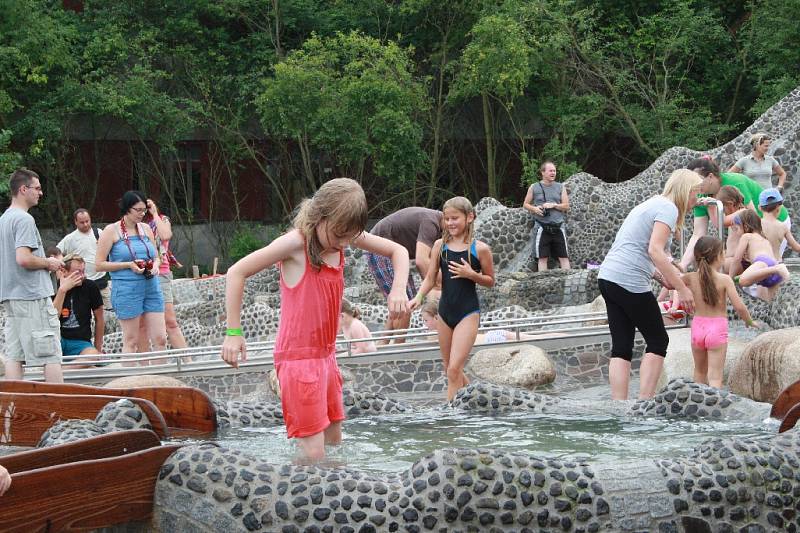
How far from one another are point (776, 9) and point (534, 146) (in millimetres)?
6174

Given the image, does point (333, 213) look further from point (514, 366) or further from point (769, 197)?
point (769, 197)

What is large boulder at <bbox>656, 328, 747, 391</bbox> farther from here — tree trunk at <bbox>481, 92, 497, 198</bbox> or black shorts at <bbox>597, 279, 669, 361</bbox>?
tree trunk at <bbox>481, 92, 497, 198</bbox>

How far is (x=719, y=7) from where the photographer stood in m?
25.5

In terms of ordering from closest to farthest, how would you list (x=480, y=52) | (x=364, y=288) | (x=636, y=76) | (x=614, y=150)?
(x=364, y=288) → (x=480, y=52) → (x=636, y=76) → (x=614, y=150)

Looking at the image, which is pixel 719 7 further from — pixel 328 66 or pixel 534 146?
pixel 328 66

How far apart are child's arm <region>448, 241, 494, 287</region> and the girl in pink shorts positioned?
59.9 inches

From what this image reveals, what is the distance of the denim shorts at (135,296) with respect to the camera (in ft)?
32.3

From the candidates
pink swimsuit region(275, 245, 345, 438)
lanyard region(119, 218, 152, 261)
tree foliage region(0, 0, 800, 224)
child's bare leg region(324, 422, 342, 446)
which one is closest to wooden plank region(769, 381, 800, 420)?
child's bare leg region(324, 422, 342, 446)

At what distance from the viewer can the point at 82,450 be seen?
4645 millimetres

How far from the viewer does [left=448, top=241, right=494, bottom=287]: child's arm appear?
791 centimetres

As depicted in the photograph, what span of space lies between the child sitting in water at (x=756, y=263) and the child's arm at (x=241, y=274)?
272 inches

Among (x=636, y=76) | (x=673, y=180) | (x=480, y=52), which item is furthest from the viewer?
(x=636, y=76)

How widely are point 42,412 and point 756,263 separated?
732 centimetres

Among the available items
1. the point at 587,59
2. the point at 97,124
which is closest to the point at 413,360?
the point at 587,59
